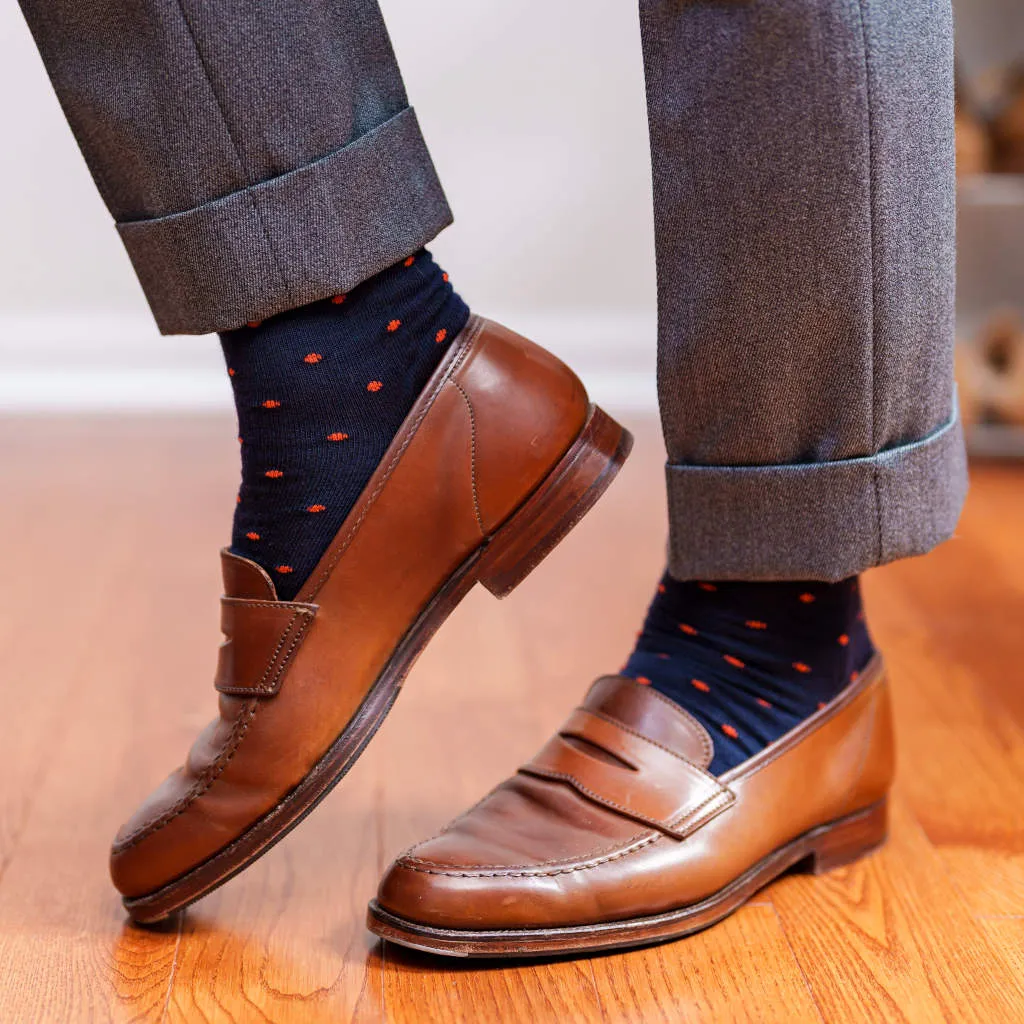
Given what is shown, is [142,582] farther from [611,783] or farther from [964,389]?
[964,389]

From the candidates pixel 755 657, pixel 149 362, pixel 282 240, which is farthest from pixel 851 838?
pixel 149 362

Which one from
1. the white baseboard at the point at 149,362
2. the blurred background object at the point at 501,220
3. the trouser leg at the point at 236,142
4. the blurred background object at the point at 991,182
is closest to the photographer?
the trouser leg at the point at 236,142

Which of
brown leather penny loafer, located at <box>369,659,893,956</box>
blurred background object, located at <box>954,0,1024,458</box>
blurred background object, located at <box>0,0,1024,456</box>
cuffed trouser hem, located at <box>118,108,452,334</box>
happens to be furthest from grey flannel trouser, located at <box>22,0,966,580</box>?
blurred background object, located at <box>0,0,1024,456</box>

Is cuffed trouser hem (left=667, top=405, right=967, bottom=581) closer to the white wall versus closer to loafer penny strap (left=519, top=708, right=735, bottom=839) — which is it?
loafer penny strap (left=519, top=708, right=735, bottom=839)

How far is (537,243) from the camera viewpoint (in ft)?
7.87

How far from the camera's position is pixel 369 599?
27.3 inches

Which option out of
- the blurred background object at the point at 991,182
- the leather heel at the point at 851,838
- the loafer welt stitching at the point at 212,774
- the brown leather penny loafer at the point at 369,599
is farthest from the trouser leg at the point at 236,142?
the blurred background object at the point at 991,182

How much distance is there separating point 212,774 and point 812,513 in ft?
1.17

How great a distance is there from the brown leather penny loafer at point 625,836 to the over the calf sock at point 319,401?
0.18 metres

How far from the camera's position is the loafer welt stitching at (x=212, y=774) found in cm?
68

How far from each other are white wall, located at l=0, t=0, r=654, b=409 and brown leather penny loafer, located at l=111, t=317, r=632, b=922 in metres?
1.69

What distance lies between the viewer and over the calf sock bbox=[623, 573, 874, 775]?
29.7 inches

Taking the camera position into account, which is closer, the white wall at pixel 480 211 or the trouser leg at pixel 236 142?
the trouser leg at pixel 236 142

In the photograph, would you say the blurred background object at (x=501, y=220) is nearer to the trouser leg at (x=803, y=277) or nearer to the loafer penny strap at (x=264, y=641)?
the trouser leg at (x=803, y=277)
